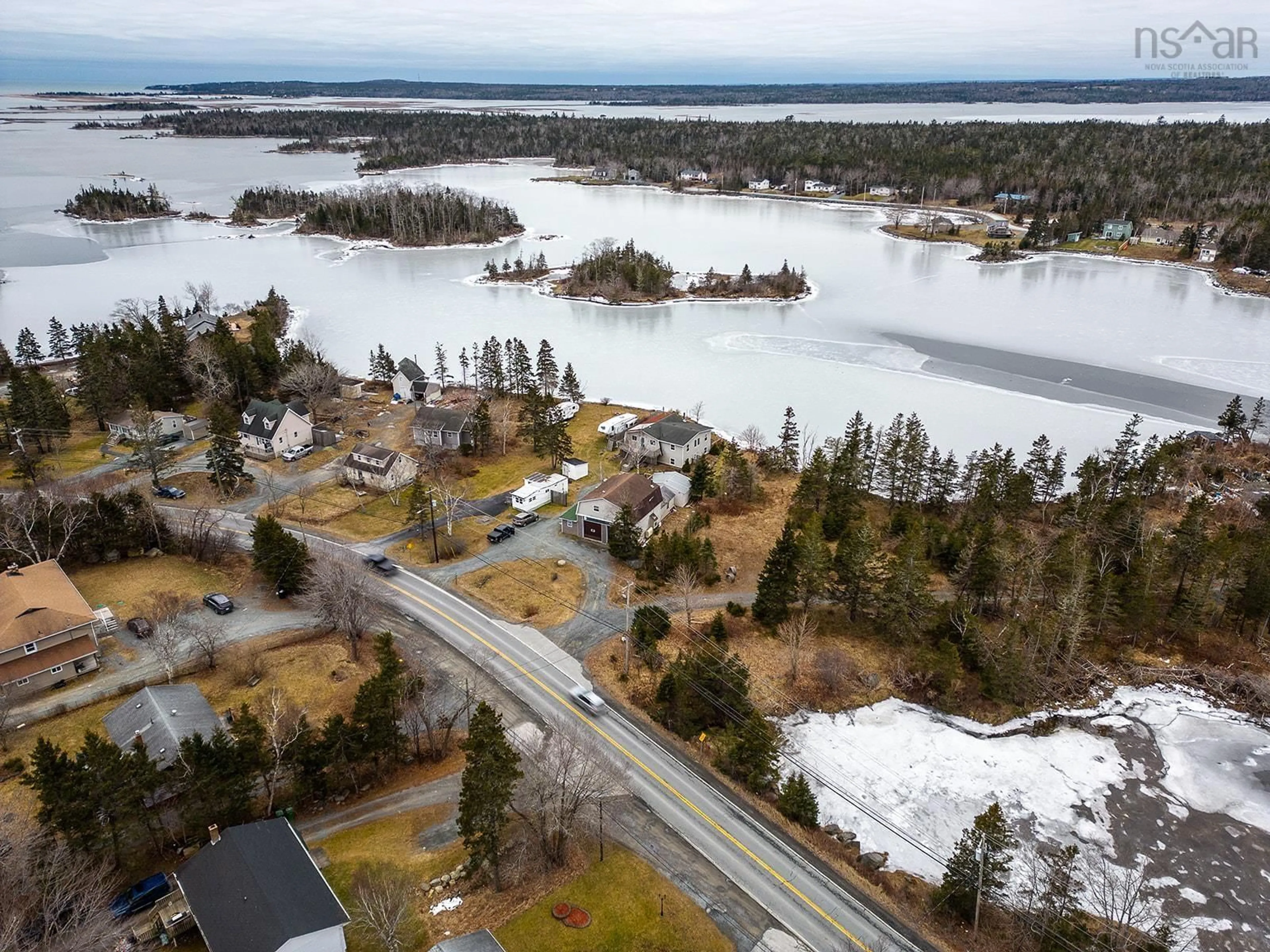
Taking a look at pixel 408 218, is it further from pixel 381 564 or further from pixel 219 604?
pixel 219 604

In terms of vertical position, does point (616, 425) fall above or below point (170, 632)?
above

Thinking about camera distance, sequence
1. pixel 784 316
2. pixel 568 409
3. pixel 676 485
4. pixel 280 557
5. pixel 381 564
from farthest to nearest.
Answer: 1. pixel 784 316
2. pixel 568 409
3. pixel 676 485
4. pixel 381 564
5. pixel 280 557

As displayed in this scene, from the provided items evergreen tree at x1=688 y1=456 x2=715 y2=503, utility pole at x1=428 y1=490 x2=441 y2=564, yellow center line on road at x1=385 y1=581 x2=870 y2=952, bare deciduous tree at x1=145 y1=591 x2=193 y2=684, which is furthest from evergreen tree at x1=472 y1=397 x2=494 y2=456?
bare deciduous tree at x1=145 y1=591 x2=193 y2=684

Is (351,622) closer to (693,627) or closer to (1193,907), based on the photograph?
(693,627)

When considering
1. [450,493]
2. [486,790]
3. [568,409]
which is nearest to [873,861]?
[486,790]

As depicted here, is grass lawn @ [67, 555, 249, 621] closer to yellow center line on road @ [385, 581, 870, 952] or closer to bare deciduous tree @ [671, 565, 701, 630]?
yellow center line on road @ [385, 581, 870, 952]

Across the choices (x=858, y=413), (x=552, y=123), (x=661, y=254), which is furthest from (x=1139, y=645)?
(x=552, y=123)

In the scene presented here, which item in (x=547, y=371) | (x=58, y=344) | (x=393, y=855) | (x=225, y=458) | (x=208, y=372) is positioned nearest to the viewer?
(x=393, y=855)
